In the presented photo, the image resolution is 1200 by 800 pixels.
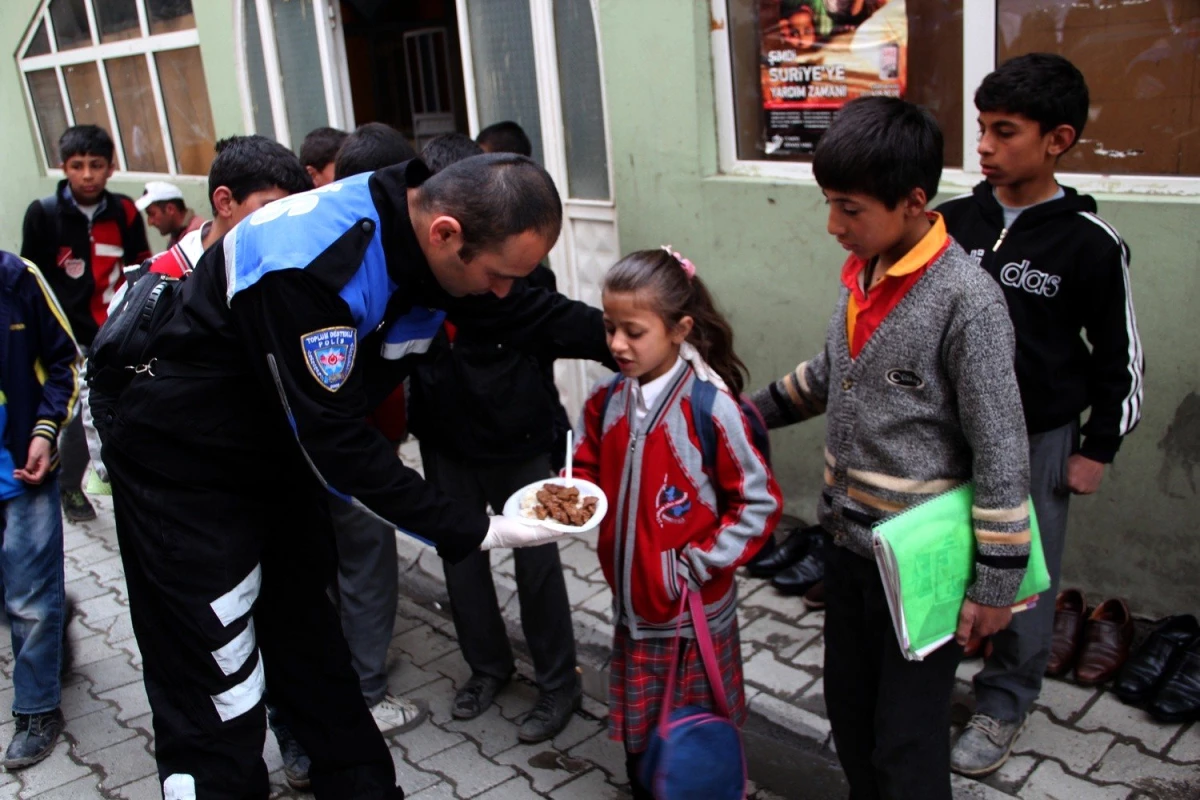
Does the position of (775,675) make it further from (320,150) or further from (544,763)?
(320,150)

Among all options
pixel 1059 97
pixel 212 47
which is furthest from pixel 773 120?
pixel 212 47

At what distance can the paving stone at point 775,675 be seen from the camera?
11.4 feet

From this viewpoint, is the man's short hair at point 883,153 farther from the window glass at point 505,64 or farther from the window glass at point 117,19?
the window glass at point 117,19

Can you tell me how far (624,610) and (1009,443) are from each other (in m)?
1.11

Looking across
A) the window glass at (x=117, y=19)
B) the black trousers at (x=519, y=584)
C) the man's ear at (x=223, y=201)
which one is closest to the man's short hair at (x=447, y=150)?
the man's ear at (x=223, y=201)

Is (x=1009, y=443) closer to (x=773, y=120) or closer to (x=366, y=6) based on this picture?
(x=773, y=120)

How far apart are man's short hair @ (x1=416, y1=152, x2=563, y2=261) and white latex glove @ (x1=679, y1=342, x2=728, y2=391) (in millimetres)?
592

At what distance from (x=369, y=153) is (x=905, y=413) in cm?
196

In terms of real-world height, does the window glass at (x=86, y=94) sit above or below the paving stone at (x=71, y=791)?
above

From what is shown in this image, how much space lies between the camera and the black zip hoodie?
2631 mm

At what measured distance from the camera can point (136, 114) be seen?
28.6 ft

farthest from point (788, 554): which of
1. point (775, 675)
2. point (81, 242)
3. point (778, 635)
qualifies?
point (81, 242)

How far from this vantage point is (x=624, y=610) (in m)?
2.67

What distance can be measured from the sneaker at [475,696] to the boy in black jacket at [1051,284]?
172cm
